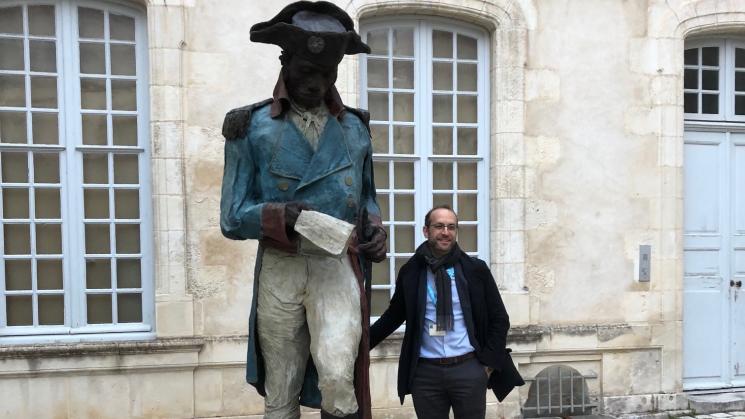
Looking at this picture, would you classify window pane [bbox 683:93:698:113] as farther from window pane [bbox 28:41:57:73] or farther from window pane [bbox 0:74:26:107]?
window pane [bbox 0:74:26:107]

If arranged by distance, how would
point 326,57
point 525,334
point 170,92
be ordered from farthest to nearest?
point 525,334 → point 170,92 → point 326,57

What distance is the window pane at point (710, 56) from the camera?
585 centimetres

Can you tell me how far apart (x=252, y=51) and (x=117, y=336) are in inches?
94.0

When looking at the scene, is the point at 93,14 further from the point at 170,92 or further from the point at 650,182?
the point at 650,182

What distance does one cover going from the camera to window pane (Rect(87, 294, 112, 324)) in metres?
4.91

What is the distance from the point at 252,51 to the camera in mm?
4855

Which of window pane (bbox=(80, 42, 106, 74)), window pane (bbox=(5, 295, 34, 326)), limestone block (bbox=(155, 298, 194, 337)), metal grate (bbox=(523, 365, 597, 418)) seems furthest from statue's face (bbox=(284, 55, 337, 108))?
metal grate (bbox=(523, 365, 597, 418))

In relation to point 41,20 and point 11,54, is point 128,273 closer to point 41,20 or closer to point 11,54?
point 11,54

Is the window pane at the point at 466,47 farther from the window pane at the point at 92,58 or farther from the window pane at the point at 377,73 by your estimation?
the window pane at the point at 92,58

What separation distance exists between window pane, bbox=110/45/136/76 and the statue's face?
3.06m

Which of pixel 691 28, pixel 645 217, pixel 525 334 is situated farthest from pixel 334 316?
pixel 691 28

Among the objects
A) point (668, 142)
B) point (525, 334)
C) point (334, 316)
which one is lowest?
point (525, 334)

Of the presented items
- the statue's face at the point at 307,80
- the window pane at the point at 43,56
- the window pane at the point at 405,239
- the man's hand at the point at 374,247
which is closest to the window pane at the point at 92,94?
the window pane at the point at 43,56

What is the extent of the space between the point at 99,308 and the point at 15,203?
1.00 metres
